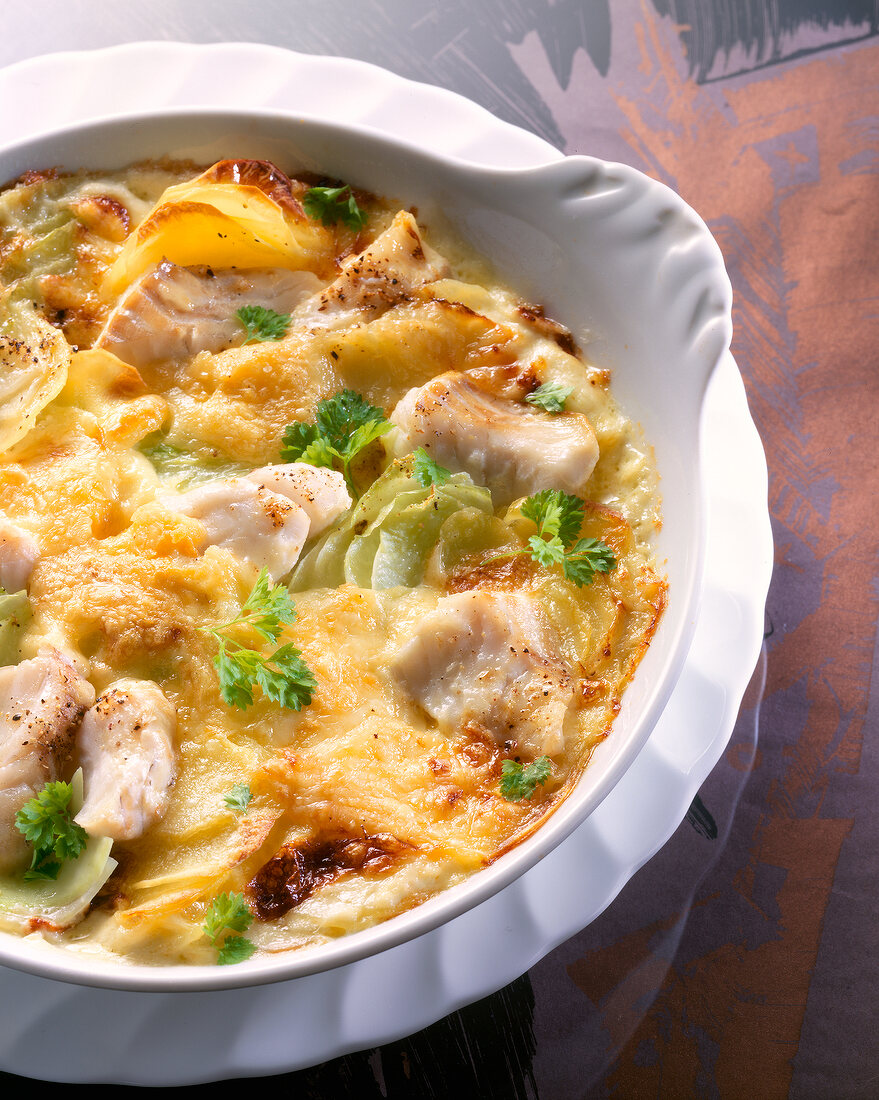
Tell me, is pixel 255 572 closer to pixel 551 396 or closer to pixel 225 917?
pixel 225 917

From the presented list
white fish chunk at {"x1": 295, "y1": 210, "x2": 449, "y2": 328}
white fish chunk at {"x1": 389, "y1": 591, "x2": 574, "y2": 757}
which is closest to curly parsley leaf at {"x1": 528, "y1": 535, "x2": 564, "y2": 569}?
white fish chunk at {"x1": 389, "y1": 591, "x2": 574, "y2": 757}

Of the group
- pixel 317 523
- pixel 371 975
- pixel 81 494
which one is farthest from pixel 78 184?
pixel 371 975

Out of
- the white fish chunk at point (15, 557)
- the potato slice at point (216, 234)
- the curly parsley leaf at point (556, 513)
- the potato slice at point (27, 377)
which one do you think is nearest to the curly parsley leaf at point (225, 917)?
the white fish chunk at point (15, 557)

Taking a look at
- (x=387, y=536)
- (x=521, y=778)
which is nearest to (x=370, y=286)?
(x=387, y=536)

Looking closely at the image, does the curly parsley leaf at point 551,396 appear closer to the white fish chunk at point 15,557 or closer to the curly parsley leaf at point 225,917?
the white fish chunk at point 15,557

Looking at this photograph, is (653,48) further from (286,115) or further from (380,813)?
(380,813)
